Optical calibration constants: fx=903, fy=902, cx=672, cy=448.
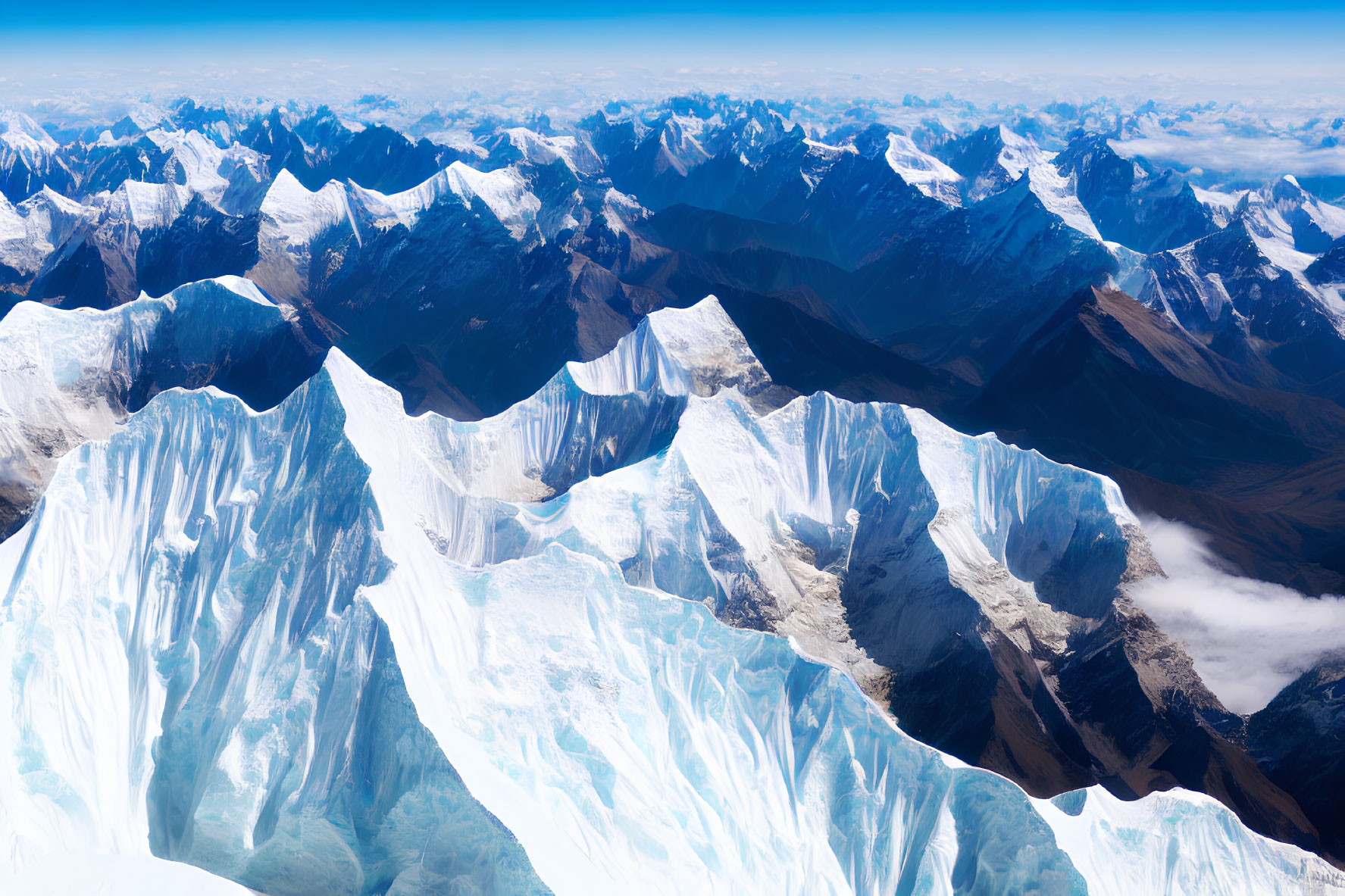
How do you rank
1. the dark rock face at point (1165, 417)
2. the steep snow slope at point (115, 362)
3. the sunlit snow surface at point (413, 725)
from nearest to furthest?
the sunlit snow surface at point (413, 725) → the steep snow slope at point (115, 362) → the dark rock face at point (1165, 417)

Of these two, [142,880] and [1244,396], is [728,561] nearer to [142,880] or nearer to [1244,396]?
[142,880]

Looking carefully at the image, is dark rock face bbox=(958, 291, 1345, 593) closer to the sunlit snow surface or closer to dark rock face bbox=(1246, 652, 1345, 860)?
dark rock face bbox=(1246, 652, 1345, 860)

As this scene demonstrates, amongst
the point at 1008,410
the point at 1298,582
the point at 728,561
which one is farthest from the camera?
the point at 1008,410

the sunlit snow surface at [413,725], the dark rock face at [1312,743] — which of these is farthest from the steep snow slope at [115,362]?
the dark rock face at [1312,743]

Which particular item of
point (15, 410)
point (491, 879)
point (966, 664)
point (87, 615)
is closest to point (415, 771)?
point (491, 879)

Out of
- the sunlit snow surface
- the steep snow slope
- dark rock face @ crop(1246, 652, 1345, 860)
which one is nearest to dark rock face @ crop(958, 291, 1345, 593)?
dark rock face @ crop(1246, 652, 1345, 860)

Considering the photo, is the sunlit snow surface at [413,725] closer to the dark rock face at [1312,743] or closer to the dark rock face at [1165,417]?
the dark rock face at [1312,743]
